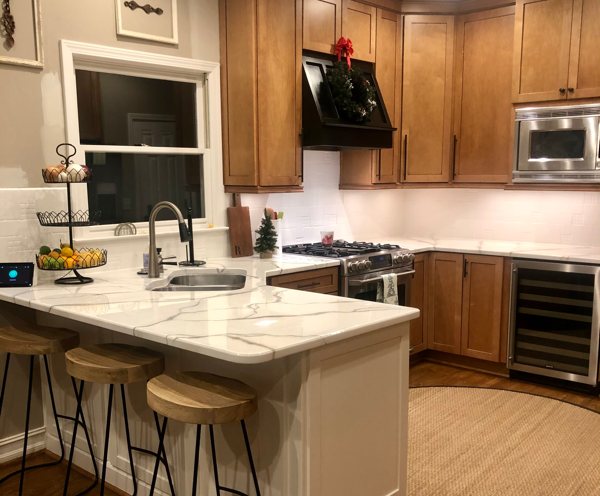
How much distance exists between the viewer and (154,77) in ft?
12.3

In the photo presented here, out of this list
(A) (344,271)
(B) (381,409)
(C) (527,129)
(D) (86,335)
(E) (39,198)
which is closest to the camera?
(B) (381,409)

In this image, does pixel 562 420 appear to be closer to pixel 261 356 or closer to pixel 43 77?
pixel 261 356

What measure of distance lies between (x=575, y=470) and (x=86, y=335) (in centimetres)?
252

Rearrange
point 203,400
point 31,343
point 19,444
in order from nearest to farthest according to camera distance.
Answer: point 203,400 → point 31,343 → point 19,444

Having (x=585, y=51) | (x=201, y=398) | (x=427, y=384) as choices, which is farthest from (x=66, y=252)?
(x=585, y=51)

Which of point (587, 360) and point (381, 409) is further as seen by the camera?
point (587, 360)

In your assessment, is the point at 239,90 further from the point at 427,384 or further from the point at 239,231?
the point at 427,384

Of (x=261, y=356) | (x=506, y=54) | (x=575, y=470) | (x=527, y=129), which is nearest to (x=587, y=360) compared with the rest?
(x=575, y=470)

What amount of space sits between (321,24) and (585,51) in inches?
69.8

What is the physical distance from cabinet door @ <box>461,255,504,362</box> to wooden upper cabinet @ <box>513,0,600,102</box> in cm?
122

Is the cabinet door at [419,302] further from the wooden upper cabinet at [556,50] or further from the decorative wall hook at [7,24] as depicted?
the decorative wall hook at [7,24]

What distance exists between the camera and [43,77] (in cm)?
320

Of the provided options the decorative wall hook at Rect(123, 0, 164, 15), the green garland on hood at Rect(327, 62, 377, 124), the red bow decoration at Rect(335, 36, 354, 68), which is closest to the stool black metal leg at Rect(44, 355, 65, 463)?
the decorative wall hook at Rect(123, 0, 164, 15)

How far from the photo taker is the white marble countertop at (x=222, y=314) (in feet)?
6.40
